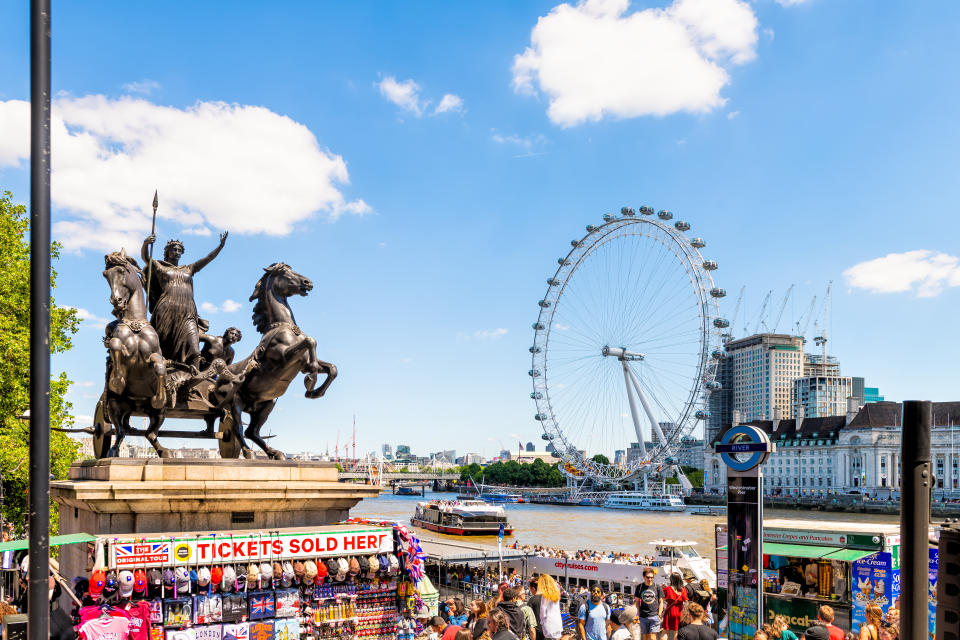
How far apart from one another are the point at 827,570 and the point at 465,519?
6163 centimetres

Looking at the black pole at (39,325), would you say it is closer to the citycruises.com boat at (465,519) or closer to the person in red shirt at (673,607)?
the person in red shirt at (673,607)

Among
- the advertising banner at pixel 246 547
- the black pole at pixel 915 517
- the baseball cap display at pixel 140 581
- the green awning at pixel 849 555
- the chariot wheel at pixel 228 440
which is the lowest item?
the green awning at pixel 849 555

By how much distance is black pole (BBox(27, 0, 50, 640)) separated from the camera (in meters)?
4.01

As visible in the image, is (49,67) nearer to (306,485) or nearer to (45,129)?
(45,129)

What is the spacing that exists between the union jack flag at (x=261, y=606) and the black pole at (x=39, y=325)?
7.18 meters

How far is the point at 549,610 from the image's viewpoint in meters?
10.6

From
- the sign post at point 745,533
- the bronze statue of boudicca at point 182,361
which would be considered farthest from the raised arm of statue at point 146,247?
the sign post at point 745,533

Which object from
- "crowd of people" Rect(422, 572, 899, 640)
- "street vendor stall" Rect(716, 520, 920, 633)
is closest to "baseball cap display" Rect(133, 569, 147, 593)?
"crowd of people" Rect(422, 572, 899, 640)

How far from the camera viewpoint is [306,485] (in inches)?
479

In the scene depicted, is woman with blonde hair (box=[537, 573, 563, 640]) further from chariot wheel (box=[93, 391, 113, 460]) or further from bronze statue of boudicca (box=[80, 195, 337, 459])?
chariot wheel (box=[93, 391, 113, 460])

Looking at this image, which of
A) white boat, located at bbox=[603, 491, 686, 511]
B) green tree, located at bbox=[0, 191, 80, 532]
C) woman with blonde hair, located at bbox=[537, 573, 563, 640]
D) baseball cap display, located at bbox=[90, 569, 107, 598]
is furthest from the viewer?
white boat, located at bbox=[603, 491, 686, 511]

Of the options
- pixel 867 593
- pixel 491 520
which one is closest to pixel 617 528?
pixel 491 520

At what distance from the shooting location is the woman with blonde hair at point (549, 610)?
1052 cm

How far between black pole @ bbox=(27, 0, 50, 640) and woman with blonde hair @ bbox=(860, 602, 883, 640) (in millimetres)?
8448
